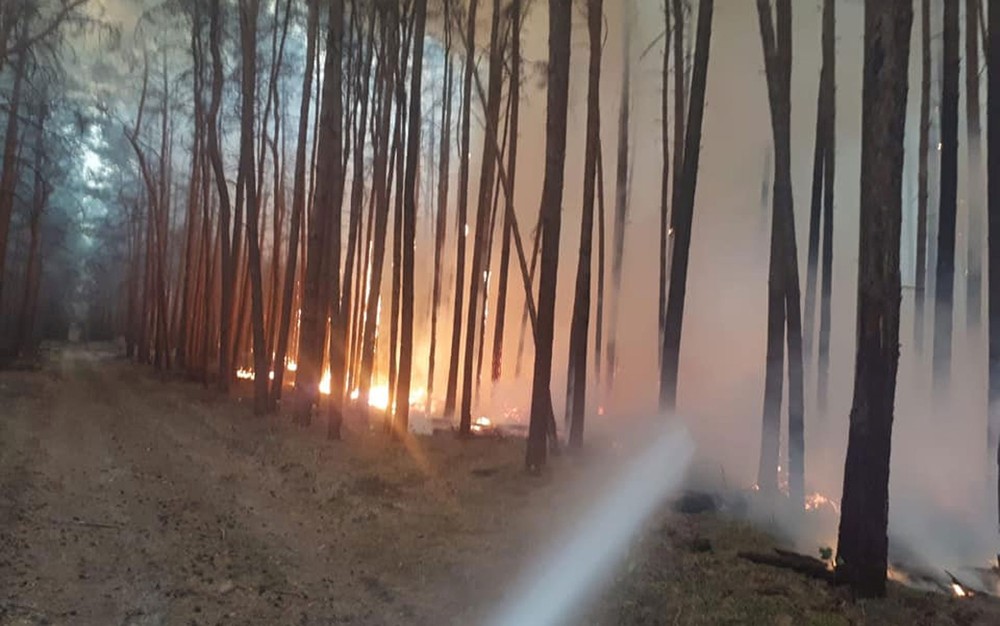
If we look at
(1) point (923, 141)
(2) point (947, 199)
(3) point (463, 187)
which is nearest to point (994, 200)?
(2) point (947, 199)

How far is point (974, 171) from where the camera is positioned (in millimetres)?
11836

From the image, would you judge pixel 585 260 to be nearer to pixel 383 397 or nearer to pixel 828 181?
pixel 828 181

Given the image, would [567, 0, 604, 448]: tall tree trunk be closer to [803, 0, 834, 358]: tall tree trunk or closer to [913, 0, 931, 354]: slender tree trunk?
[803, 0, 834, 358]: tall tree trunk

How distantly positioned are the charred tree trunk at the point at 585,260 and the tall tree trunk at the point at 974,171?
211 inches

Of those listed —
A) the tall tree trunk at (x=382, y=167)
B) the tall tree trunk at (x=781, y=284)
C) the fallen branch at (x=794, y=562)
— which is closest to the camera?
the fallen branch at (x=794, y=562)

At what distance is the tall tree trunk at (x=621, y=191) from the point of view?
1571 centimetres

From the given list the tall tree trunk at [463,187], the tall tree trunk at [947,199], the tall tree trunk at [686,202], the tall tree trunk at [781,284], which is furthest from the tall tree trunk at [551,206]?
the tall tree trunk at [947,199]

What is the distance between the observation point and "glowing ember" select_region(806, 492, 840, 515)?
9070 millimetres

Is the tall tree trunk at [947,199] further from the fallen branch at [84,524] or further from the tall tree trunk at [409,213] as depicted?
the fallen branch at [84,524]

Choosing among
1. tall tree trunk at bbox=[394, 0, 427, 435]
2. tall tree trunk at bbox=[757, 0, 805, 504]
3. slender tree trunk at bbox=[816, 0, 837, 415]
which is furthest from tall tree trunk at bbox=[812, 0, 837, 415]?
tall tree trunk at bbox=[394, 0, 427, 435]

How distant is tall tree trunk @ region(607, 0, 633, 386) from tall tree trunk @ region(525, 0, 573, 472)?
19.4 ft

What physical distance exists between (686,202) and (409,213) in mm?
4802

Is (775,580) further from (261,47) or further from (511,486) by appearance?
(261,47)

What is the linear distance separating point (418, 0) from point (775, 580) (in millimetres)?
10374
